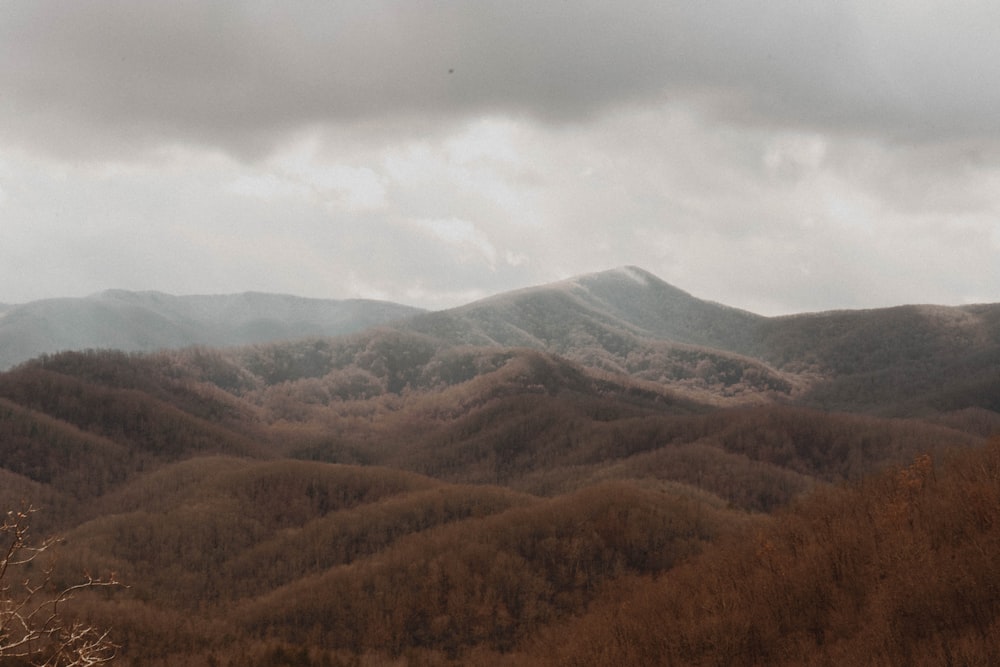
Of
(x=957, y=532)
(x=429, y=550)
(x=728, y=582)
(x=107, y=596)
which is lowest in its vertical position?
(x=107, y=596)

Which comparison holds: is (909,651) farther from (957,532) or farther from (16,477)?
(16,477)

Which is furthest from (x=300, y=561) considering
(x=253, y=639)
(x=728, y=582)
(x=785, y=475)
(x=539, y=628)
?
(x=785, y=475)

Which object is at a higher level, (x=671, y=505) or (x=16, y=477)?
(x=671, y=505)

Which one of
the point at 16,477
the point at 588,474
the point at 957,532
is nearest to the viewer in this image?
the point at 957,532

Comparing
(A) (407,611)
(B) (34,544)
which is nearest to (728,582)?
(A) (407,611)

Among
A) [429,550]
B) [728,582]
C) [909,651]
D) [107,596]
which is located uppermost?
[909,651]

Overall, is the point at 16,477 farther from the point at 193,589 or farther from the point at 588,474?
the point at 588,474

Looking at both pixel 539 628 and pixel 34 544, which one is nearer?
pixel 539 628

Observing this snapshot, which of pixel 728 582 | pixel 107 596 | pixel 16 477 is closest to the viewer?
pixel 728 582

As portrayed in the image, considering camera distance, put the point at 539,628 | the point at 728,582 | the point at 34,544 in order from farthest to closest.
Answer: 1. the point at 34,544
2. the point at 539,628
3. the point at 728,582
